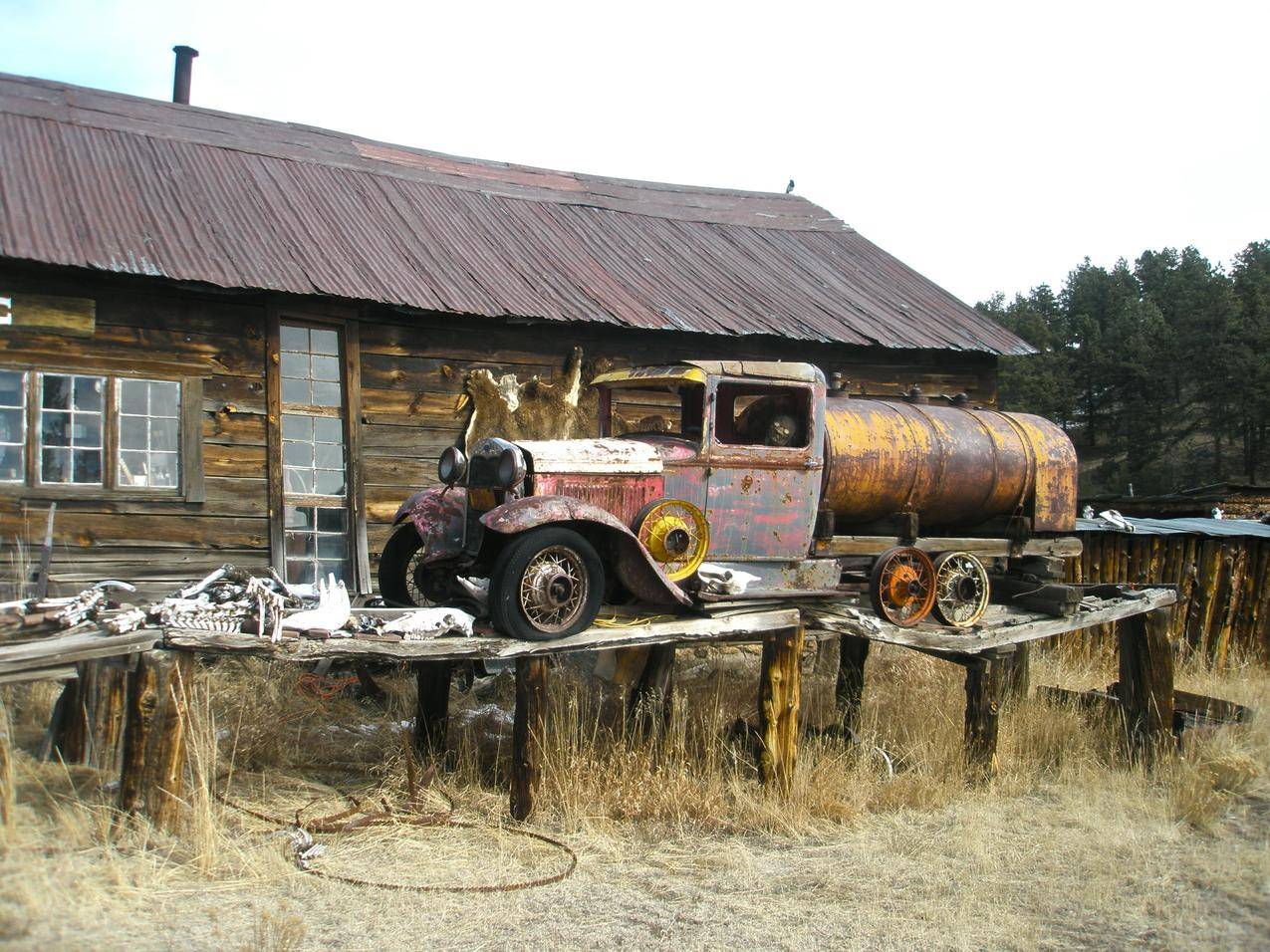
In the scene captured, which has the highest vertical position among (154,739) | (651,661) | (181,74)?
(181,74)

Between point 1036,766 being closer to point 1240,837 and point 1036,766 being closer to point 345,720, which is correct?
point 1240,837

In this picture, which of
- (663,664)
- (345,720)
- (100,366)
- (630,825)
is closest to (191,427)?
(100,366)

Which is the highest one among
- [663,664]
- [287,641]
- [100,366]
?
[100,366]

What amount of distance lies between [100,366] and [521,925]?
684 cm

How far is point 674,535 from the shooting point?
6.49 meters

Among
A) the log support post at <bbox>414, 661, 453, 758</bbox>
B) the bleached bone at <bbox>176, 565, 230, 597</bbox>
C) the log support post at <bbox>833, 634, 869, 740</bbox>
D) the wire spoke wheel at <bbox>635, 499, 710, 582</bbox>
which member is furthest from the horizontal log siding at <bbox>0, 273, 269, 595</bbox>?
the log support post at <bbox>833, 634, 869, 740</bbox>

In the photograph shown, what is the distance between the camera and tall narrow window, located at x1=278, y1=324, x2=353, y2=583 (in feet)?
34.3

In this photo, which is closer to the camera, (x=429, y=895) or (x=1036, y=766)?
(x=429, y=895)

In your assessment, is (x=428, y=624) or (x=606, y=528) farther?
(x=606, y=528)

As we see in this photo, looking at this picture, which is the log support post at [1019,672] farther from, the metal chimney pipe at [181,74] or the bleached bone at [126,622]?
the metal chimney pipe at [181,74]

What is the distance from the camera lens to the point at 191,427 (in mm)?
9883

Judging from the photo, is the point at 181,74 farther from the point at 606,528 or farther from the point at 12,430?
the point at 606,528

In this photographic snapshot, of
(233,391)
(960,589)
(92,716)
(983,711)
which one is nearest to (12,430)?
(233,391)

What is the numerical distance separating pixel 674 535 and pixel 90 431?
570 cm
